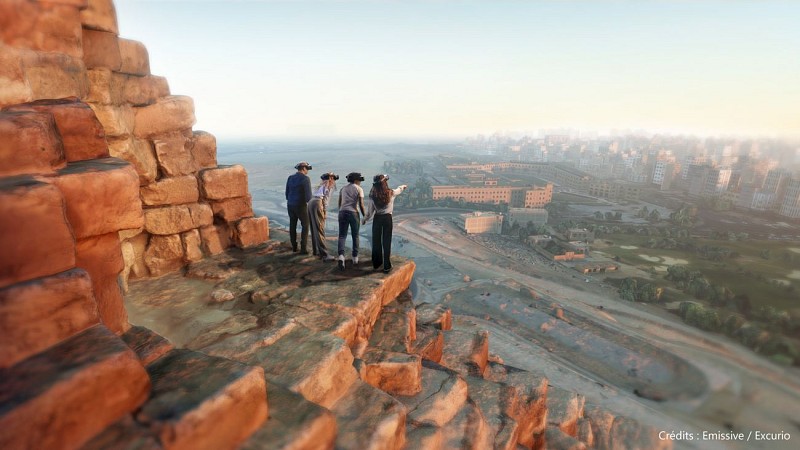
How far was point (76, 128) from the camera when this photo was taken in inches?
117

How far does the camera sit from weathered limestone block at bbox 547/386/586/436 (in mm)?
9363

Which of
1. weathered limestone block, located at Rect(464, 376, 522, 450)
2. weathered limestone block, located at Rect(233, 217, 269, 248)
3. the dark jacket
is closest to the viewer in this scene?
weathered limestone block, located at Rect(464, 376, 522, 450)

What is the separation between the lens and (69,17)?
3.88 meters

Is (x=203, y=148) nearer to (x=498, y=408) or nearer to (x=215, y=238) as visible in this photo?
(x=215, y=238)

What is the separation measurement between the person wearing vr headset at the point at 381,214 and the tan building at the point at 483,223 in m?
52.7

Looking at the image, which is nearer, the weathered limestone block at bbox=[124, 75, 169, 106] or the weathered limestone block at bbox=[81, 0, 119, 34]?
the weathered limestone block at bbox=[81, 0, 119, 34]

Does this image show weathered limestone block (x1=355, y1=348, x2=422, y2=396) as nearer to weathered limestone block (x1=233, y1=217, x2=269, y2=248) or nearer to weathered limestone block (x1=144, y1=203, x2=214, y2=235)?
weathered limestone block (x1=233, y1=217, x2=269, y2=248)

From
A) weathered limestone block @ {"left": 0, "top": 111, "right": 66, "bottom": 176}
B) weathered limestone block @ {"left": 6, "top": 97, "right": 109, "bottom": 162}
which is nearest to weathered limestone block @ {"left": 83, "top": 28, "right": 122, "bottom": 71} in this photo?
weathered limestone block @ {"left": 6, "top": 97, "right": 109, "bottom": 162}

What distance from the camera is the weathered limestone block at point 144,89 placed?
6.06 meters

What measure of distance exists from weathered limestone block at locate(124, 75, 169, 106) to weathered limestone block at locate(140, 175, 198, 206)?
4.54ft

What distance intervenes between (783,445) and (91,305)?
29.5 m

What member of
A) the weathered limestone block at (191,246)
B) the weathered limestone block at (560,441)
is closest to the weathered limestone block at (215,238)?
the weathered limestone block at (191,246)

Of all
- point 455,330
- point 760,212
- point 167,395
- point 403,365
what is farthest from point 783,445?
point 760,212

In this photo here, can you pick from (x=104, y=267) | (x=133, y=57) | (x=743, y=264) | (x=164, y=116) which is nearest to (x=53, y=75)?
(x=104, y=267)
